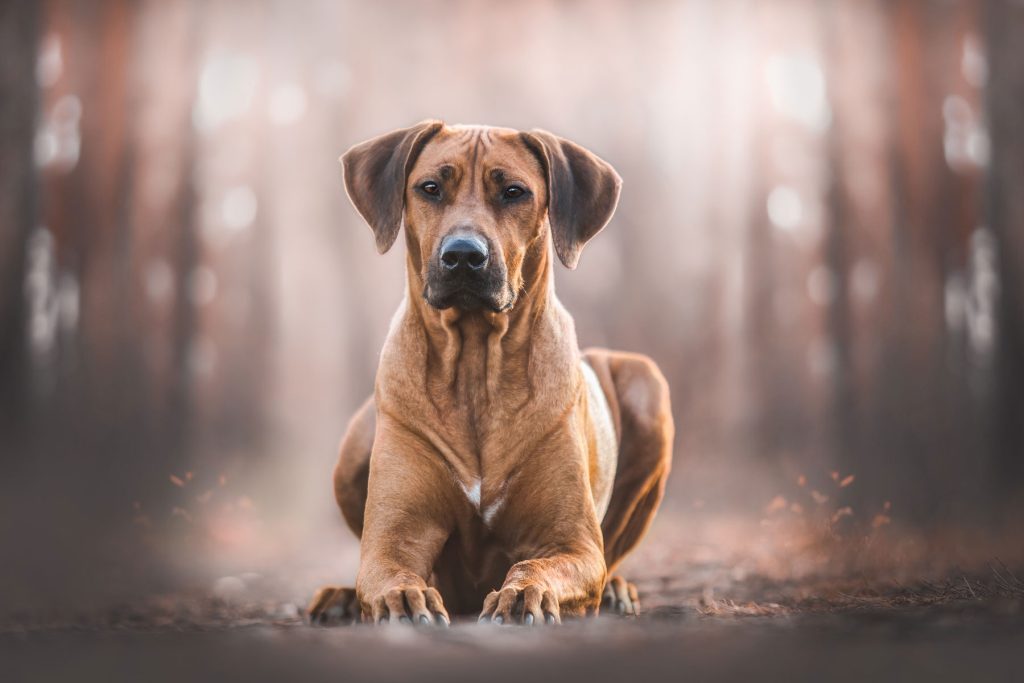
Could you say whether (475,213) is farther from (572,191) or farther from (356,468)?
(356,468)

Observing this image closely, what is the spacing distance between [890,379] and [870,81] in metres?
1.94

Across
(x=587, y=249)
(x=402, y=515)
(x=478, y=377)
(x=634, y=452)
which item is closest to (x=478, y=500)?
(x=402, y=515)

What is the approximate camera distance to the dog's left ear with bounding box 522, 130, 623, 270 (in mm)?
2977

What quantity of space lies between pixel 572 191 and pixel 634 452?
1.13m

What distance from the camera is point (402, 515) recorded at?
Result: 9.10 ft

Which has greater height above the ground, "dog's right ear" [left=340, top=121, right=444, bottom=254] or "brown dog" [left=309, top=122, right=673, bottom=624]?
"dog's right ear" [left=340, top=121, right=444, bottom=254]

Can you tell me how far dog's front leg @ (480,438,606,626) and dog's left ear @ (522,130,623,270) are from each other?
0.65 m

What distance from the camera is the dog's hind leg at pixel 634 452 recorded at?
142 inches

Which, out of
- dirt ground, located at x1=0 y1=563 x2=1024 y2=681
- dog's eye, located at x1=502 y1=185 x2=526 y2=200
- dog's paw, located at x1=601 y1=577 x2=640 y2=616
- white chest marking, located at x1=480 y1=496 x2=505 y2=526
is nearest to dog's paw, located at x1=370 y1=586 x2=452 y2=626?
dirt ground, located at x1=0 y1=563 x2=1024 y2=681

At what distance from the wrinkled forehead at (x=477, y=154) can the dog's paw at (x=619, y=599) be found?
146 centimetres

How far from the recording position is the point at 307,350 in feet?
22.6

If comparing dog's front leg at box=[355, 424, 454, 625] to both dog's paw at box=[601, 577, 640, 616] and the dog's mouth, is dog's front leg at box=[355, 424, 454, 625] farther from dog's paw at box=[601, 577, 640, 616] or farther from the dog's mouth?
dog's paw at box=[601, 577, 640, 616]

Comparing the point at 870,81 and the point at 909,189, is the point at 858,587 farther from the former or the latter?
the point at 870,81

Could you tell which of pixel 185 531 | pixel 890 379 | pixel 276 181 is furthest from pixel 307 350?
pixel 890 379
